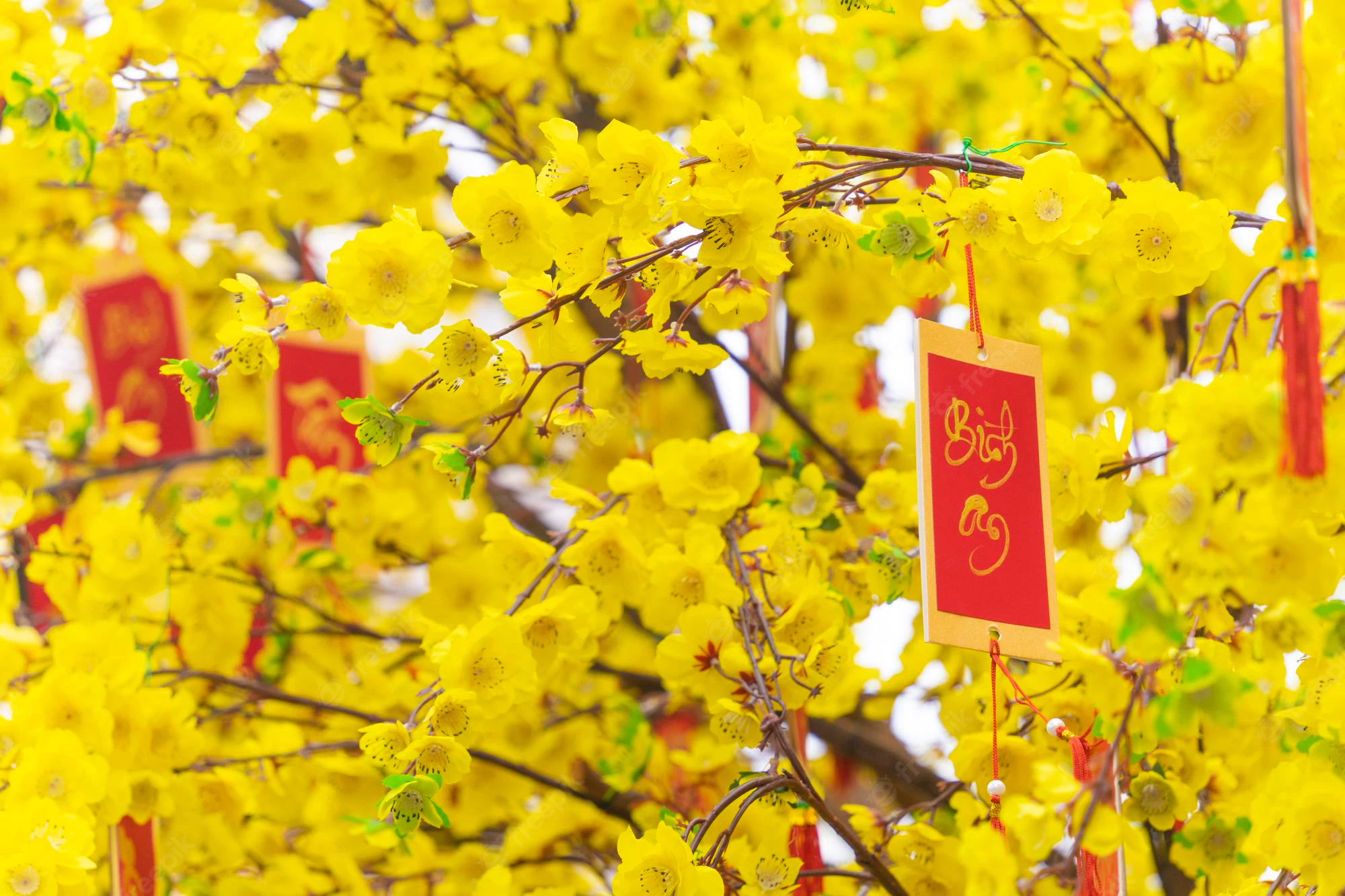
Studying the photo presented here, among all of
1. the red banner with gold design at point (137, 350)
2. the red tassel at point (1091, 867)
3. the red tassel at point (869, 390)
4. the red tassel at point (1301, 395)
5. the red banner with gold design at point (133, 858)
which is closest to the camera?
the red tassel at point (1301, 395)

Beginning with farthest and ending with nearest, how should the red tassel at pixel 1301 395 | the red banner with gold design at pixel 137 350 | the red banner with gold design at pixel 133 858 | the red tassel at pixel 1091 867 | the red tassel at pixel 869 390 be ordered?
the red banner with gold design at pixel 137 350
the red tassel at pixel 869 390
the red banner with gold design at pixel 133 858
the red tassel at pixel 1091 867
the red tassel at pixel 1301 395

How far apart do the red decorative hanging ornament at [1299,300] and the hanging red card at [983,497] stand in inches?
8.9

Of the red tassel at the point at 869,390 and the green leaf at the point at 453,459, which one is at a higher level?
the green leaf at the point at 453,459

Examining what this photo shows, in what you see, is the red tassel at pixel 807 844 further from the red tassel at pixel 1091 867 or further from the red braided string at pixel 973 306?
the red braided string at pixel 973 306

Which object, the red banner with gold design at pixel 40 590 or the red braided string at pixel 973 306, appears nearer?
the red braided string at pixel 973 306

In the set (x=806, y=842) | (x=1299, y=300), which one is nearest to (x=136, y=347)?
(x=806, y=842)

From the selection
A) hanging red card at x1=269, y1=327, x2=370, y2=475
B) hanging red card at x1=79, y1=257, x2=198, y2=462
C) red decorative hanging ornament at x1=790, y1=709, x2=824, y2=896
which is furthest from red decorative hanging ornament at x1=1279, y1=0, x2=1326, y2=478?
hanging red card at x1=79, y1=257, x2=198, y2=462

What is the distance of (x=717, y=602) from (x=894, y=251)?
1.23 ft

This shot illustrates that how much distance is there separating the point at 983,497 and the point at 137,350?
5.55 feet

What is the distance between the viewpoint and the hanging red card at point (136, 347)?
83.0 inches

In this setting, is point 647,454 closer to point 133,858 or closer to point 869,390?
point 869,390

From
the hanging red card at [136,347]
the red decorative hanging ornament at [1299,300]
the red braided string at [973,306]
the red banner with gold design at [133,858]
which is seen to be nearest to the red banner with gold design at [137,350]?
the hanging red card at [136,347]

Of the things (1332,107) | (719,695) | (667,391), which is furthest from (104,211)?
(1332,107)

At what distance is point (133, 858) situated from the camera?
1211 mm
